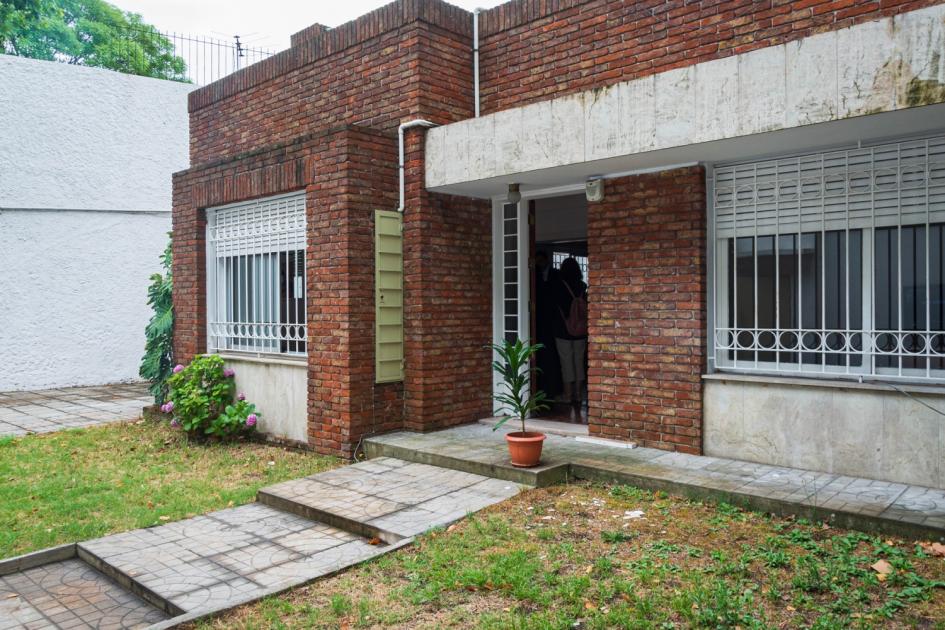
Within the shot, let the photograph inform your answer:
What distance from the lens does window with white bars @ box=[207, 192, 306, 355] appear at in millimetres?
8094

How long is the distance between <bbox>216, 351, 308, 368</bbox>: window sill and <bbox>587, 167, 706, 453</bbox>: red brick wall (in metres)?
3.16

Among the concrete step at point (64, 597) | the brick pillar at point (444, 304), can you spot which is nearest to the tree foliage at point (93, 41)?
the brick pillar at point (444, 304)

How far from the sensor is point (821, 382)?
18.2 ft

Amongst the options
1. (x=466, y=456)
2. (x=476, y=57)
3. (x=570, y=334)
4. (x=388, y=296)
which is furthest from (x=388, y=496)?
(x=476, y=57)

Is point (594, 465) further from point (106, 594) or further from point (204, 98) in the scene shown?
point (204, 98)

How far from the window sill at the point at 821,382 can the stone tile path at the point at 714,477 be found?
0.67 m

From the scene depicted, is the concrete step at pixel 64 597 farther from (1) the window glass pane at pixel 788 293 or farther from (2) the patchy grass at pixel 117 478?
(1) the window glass pane at pixel 788 293

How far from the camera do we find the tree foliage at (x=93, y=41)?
24.2 meters

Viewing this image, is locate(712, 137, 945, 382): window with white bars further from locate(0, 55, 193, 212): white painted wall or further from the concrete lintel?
locate(0, 55, 193, 212): white painted wall

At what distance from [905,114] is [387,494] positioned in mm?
4513

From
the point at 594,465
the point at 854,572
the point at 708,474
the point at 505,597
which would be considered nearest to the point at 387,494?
the point at 594,465

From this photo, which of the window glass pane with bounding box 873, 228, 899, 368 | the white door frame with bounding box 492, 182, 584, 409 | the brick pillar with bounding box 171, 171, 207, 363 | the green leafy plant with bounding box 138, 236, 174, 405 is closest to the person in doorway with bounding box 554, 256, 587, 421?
the white door frame with bounding box 492, 182, 584, 409

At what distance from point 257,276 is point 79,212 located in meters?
7.28

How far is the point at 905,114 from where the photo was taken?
183 inches
